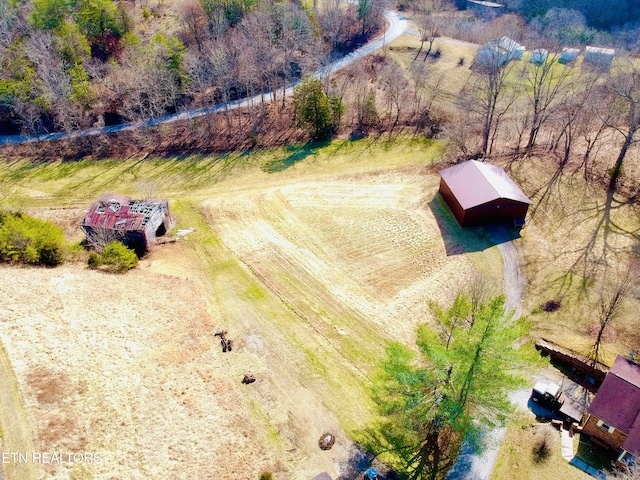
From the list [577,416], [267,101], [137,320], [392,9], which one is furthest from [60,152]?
[392,9]

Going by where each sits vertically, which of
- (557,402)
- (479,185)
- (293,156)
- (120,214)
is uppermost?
(479,185)

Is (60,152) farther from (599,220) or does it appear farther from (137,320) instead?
(599,220)

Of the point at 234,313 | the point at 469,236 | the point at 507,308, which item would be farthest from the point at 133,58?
the point at 507,308

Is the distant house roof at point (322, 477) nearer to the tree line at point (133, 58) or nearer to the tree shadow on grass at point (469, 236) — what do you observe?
the tree shadow on grass at point (469, 236)

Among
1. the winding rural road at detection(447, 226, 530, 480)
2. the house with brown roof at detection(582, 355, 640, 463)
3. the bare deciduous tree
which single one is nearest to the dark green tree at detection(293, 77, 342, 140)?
the winding rural road at detection(447, 226, 530, 480)

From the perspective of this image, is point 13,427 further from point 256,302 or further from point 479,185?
point 479,185

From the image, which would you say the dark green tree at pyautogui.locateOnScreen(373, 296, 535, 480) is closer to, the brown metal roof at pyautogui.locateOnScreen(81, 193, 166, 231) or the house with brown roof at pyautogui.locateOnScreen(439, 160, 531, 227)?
the house with brown roof at pyautogui.locateOnScreen(439, 160, 531, 227)

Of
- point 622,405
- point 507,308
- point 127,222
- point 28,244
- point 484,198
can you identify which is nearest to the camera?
point 622,405
